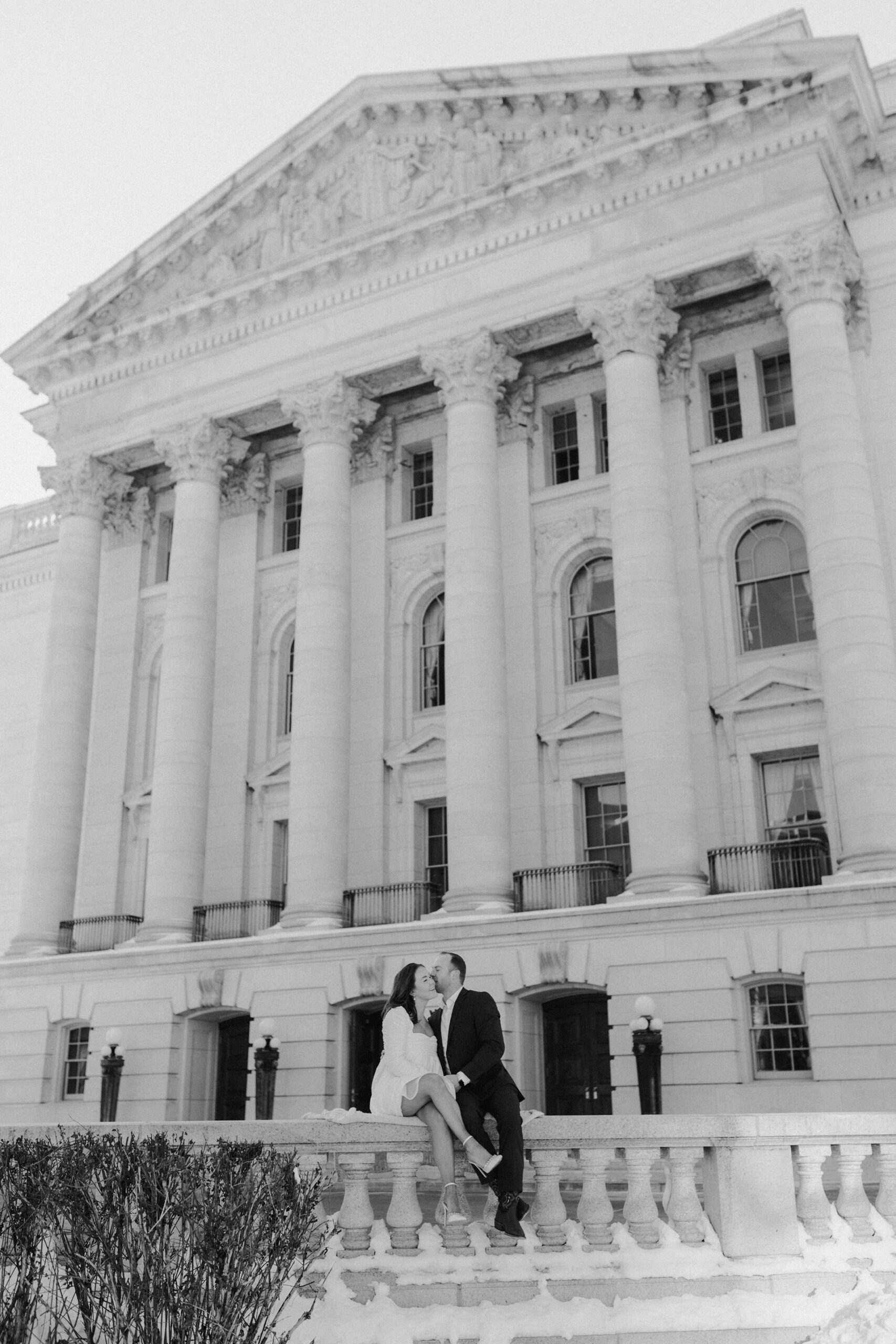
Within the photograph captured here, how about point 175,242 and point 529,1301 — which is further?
point 175,242

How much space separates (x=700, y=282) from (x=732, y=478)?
4.27m

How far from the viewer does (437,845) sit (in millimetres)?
30141

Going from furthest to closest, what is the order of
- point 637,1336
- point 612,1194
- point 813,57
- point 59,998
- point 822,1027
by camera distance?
1. point 59,998
2. point 813,57
3. point 822,1027
4. point 612,1194
5. point 637,1336

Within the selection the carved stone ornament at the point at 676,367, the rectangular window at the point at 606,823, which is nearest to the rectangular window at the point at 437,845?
the rectangular window at the point at 606,823

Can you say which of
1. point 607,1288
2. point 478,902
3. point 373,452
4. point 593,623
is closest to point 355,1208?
point 607,1288

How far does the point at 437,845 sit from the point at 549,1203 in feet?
66.3

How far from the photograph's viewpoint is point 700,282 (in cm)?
2836

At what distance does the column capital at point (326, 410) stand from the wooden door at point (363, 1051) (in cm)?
1340

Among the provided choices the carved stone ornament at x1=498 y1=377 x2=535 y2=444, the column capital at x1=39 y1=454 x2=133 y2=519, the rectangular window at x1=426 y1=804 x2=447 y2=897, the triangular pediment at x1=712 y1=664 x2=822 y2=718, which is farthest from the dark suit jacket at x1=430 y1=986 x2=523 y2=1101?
the column capital at x1=39 y1=454 x2=133 y2=519

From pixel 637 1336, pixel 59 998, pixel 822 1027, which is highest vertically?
pixel 59 998

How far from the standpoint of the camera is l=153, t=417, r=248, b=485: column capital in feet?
109

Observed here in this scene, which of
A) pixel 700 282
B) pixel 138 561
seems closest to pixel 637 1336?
pixel 700 282

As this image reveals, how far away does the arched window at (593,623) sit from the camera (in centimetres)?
2911

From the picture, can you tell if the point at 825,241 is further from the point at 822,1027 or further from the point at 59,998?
the point at 59,998
